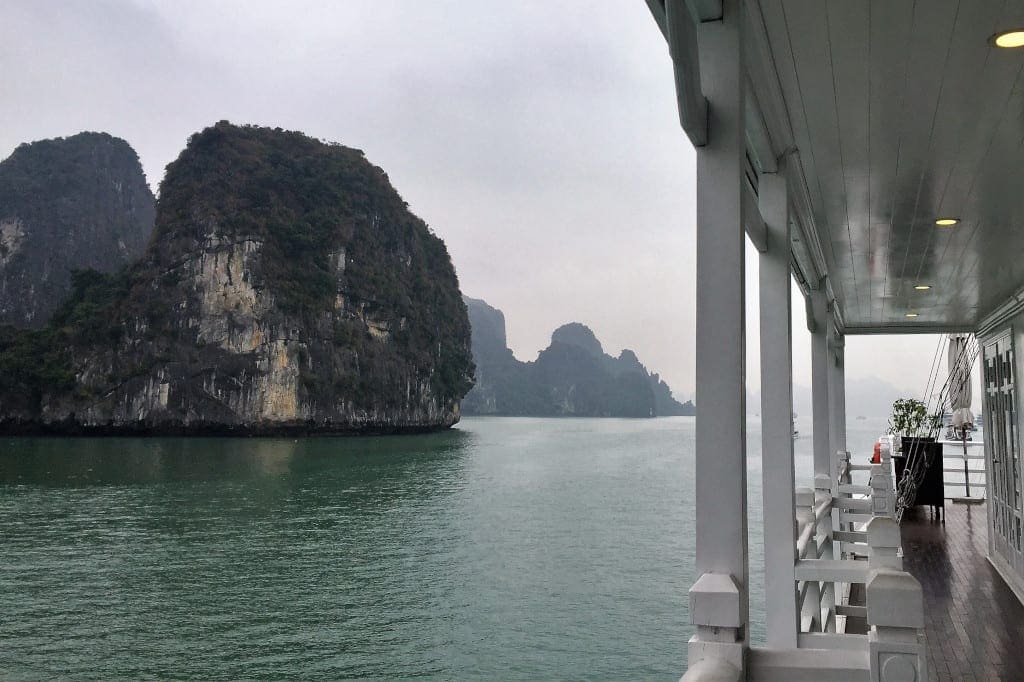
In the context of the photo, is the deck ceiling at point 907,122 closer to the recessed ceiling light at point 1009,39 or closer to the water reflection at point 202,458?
the recessed ceiling light at point 1009,39

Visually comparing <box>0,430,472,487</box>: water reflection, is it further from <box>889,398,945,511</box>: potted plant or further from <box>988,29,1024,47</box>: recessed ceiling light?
<box>988,29,1024,47</box>: recessed ceiling light

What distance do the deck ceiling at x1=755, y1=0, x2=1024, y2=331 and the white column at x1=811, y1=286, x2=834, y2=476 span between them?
453 millimetres

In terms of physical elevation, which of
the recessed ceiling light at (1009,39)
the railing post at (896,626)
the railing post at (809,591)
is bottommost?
the railing post at (809,591)

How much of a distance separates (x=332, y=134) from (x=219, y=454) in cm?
6863

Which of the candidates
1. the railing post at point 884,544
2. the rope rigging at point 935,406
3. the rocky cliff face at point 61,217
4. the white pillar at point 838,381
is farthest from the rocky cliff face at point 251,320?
the railing post at point 884,544

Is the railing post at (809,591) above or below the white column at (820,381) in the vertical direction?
below

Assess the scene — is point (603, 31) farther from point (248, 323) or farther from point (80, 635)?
point (80, 635)

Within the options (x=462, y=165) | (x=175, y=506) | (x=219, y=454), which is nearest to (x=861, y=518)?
(x=175, y=506)

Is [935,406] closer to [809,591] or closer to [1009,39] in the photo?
[809,591]

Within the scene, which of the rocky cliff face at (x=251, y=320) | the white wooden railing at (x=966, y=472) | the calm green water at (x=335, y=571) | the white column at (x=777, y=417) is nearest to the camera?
the white column at (x=777, y=417)

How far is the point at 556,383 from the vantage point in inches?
5138

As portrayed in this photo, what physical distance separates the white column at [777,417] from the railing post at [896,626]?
1.51m

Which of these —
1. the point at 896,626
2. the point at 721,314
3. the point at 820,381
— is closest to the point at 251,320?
the point at 820,381

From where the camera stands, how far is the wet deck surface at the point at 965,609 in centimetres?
372
